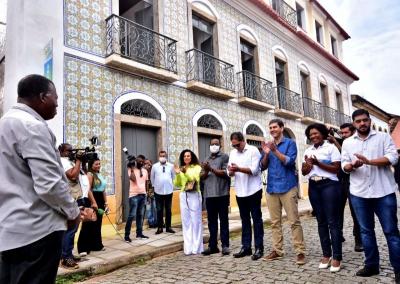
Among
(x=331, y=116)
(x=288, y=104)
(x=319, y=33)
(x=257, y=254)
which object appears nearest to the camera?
(x=257, y=254)

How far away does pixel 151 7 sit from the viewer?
8945 mm

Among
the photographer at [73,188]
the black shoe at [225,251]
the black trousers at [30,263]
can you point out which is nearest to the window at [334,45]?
the black shoe at [225,251]

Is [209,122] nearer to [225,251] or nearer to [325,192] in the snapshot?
[225,251]

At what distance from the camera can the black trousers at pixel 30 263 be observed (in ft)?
5.78

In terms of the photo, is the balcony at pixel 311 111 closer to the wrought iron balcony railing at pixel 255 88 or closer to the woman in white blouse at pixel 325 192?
the wrought iron balcony railing at pixel 255 88

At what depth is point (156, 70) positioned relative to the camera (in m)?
7.97

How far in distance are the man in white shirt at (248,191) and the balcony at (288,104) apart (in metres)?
8.16

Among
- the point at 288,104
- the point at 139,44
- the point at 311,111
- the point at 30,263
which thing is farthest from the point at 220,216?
the point at 311,111

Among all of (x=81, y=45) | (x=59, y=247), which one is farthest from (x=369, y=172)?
(x=81, y=45)

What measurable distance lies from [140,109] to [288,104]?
7.69 meters

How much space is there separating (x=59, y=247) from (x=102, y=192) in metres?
3.85

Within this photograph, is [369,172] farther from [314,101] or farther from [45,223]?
[314,101]

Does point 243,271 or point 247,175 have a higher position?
point 247,175

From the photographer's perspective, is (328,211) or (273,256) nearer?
(328,211)
